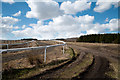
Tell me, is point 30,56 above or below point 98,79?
above

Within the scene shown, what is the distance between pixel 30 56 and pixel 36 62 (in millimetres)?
601

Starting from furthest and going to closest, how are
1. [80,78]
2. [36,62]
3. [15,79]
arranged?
[36,62] < [80,78] < [15,79]

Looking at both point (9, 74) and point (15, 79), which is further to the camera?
point (9, 74)

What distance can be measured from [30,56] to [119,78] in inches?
207

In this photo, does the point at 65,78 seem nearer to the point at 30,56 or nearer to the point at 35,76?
the point at 35,76

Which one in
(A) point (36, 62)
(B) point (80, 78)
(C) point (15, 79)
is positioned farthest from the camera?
(A) point (36, 62)

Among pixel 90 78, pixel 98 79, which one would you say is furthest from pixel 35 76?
pixel 98 79

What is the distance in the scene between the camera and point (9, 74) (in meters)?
3.85

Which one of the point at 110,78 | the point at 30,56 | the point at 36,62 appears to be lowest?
the point at 110,78

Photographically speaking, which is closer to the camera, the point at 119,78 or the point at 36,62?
the point at 119,78

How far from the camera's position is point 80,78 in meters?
3.65

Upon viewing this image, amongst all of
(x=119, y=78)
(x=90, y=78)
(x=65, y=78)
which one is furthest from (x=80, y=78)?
(x=119, y=78)

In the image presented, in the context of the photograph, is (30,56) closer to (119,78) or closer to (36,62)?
(36,62)

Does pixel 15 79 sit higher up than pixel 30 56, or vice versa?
pixel 30 56
